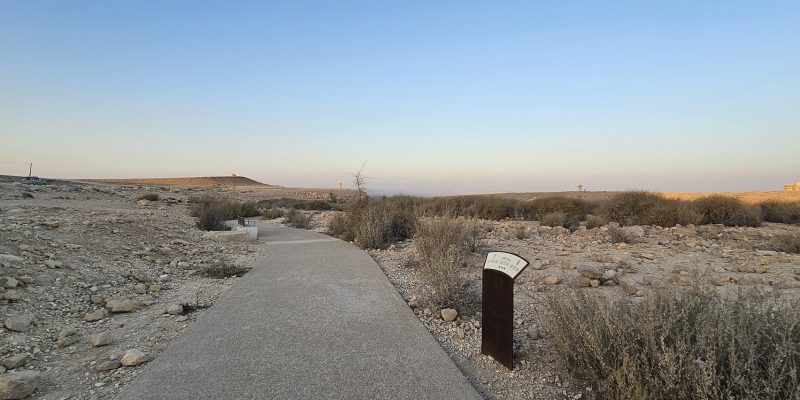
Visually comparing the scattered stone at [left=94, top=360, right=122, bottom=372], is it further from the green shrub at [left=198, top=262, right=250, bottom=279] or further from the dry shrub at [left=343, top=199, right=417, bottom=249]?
the dry shrub at [left=343, top=199, right=417, bottom=249]

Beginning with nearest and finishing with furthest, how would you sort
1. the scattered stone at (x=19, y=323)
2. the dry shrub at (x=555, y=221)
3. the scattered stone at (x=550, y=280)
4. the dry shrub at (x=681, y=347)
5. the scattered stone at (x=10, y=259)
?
1. the dry shrub at (x=681, y=347)
2. the scattered stone at (x=19, y=323)
3. the scattered stone at (x=10, y=259)
4. the scattered stone at (x=550, y=280)
5. the dry shrub at (x=555, y=221)

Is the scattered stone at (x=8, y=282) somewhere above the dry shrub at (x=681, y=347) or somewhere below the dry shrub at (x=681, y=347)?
below

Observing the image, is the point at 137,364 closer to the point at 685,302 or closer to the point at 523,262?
the point at 523,262

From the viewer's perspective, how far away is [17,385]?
356 centimetres

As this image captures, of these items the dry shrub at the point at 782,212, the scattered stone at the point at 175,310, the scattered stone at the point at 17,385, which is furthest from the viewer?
the dry shrub at the point at 782,212

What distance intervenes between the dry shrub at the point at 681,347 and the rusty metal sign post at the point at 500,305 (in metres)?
0.40

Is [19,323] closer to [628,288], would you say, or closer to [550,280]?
[550,280]

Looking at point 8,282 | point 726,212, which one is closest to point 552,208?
point 726,212

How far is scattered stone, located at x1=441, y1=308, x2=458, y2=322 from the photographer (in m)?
5.56

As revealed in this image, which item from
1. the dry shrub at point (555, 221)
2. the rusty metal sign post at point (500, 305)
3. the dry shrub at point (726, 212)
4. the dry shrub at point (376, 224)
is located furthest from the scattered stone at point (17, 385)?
the dry shrub at point (726, 212)

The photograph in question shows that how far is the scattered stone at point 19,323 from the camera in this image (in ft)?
16.2

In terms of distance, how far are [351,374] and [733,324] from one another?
2870 mm

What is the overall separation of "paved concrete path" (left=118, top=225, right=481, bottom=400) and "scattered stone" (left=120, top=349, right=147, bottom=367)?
0.17 m

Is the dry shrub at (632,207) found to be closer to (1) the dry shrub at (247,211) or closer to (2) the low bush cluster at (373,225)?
(2) the low bush cluster at (373,225)
